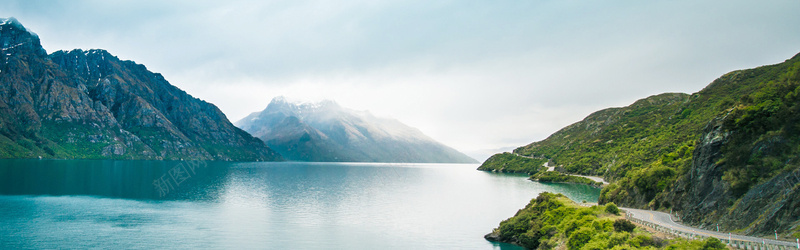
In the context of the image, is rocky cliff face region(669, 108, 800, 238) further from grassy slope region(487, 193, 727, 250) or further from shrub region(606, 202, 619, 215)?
grassy slope region(487, 193, 727, 250)

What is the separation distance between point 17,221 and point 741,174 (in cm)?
10186

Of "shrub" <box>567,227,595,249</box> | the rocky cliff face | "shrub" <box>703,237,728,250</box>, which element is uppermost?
the rocky cliff face

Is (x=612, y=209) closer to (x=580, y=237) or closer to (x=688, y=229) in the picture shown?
(x=688, y=229)

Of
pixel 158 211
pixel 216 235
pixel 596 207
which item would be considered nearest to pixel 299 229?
pixel 216 235

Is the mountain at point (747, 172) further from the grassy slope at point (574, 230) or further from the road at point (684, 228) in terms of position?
the grassy slope at point (574, 230)

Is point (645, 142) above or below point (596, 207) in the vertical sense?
above

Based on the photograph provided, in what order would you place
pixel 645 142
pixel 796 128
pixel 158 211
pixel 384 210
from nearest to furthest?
pixel 796 128 < pixel 158 211 < pixel 384 210 < pixel 645 142

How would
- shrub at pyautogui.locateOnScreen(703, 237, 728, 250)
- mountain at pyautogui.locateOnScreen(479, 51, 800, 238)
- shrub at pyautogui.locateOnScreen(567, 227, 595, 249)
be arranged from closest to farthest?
1. shrub at pyautogui.locateOnScreen(703, 237, 728, 250)
2. mountain at pyautogui.locateOnScreen(479, 51, 800, 238)
3. shrub at pyautogui.locateOnScreen(567, 227, 595, 249)

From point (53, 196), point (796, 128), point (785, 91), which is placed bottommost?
point (53, 196)

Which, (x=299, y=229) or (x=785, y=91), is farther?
(x=299, y=229)

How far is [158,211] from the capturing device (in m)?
80.7

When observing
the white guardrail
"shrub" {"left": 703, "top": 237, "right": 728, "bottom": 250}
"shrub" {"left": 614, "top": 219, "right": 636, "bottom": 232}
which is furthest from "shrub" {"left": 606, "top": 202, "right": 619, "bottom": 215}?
"shrub" {"left": 703, "top": 237, "right": 728, "bottom": 250}

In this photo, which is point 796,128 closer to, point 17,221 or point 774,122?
point 774,122

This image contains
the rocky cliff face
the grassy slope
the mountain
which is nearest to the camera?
the rocky cliff face
